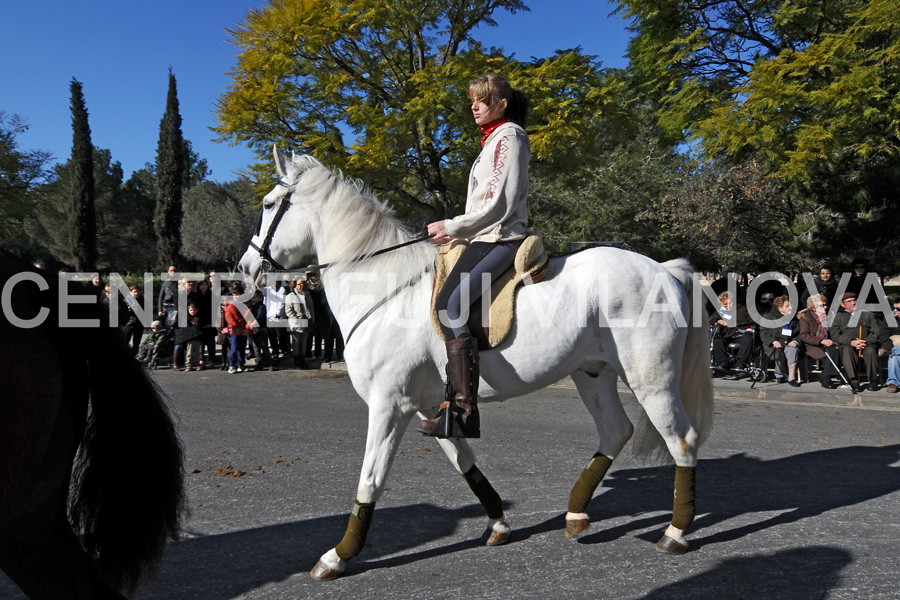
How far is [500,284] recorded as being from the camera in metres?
3.46

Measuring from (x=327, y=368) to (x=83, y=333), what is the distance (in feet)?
35.6

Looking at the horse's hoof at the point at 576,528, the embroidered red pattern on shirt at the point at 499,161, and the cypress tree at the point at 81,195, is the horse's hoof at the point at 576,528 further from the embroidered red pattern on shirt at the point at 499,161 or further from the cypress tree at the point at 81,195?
the cypress tree at the point at 81,195

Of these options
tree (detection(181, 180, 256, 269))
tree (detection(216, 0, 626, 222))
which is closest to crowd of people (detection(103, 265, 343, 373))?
tree (detection(216, 0, 626, 222))

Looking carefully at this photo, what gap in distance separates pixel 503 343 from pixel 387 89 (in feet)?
41.3

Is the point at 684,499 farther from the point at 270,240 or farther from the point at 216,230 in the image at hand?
the point at 216,230

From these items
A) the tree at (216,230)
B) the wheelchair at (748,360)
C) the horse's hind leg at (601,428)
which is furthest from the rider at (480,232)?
the tree at (216,230)

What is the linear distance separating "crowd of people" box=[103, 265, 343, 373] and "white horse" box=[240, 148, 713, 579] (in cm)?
890

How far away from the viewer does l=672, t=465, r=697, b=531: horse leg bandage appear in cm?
351

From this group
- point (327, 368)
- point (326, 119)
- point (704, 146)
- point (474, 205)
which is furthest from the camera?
point (326, 119)

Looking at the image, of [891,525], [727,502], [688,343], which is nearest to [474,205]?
[688,343]

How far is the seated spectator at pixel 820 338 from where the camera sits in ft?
31.7

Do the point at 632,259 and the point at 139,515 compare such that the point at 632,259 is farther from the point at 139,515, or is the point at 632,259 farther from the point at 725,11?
the point at 725,11

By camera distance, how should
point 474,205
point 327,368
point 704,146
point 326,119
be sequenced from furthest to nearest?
point 326,119
point 327,368
point 704,146
point 474,205

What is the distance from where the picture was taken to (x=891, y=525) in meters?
3.79
